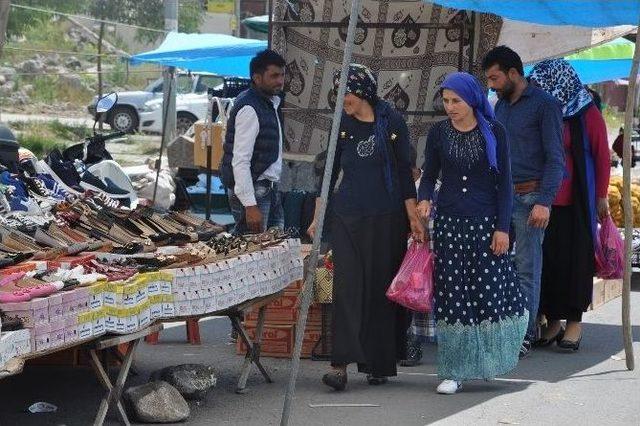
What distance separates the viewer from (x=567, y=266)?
864 centimetres

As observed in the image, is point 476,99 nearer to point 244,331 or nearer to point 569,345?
point 244,331

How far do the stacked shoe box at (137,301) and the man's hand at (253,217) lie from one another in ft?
6.52

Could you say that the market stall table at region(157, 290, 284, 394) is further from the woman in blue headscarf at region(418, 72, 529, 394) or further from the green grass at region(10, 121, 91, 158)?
the green grass at region(10, 121, 91, 158)

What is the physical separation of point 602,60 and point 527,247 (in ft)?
29.0

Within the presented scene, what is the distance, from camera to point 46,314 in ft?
16.8

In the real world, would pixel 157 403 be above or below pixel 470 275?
below

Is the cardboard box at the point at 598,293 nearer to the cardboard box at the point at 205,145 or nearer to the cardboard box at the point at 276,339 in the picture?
the cardboard box at the point at 276,339

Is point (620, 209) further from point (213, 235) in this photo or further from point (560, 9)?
point (213, 235)

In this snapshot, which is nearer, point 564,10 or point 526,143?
point 526,143

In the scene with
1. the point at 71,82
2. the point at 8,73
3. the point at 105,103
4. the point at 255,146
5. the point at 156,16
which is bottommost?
the point at 255,146

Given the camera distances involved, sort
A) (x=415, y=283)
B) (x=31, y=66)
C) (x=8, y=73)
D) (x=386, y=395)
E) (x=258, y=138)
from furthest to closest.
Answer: (x=31, y=66), (x=8, y=73), (x=258, y=138), (x=386, y=395), (x=415, y=283)

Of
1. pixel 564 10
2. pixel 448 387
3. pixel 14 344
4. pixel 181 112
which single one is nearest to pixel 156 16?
pixel 181 112

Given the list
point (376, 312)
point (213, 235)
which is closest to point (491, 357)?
point (376, 312)

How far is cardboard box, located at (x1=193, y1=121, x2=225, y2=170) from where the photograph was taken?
1474 centimetres
